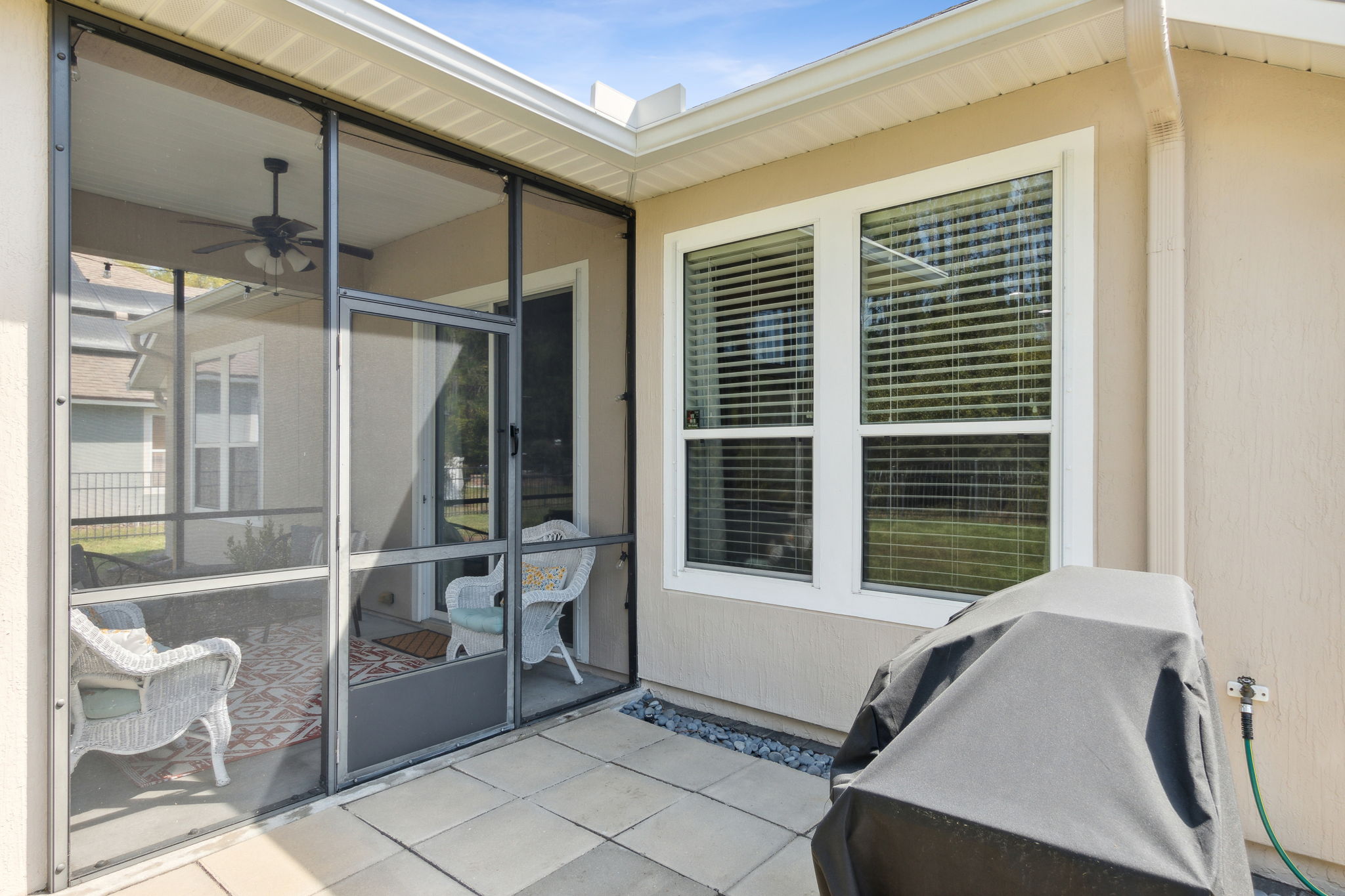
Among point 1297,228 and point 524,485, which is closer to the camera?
point 1297,228

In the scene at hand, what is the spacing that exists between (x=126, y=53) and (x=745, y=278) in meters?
2.70

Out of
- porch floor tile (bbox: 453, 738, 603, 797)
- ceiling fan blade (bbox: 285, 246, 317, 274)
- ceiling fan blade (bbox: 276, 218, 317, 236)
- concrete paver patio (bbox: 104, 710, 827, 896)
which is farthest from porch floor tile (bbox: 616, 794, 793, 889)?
ceiling fan blade (bbox: 276, 218, 317, 236)

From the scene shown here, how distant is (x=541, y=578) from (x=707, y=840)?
5.63 ft

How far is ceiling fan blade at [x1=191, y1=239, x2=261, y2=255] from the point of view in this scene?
2590mm

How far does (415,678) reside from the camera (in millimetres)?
3217

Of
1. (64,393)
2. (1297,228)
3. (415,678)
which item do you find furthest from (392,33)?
(1297,228)

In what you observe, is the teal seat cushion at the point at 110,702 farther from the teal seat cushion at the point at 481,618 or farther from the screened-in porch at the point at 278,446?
the teal seat cushion at the point at 481,618

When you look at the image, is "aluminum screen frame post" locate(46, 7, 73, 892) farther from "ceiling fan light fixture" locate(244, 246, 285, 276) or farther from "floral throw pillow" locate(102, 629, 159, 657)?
"ceiling fan light fixture" locate(244, 246, 285, 276)

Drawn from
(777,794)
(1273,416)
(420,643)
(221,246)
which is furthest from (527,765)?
(1273,416)

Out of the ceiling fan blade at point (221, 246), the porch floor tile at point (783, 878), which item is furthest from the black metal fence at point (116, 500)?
the porch floor tile at point (783, 878)

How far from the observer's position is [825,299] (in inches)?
139

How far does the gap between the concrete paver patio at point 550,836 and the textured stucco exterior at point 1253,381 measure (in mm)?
1637

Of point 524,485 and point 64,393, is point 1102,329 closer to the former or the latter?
point 524,485

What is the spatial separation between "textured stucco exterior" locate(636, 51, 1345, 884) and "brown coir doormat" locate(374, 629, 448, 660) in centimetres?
281
